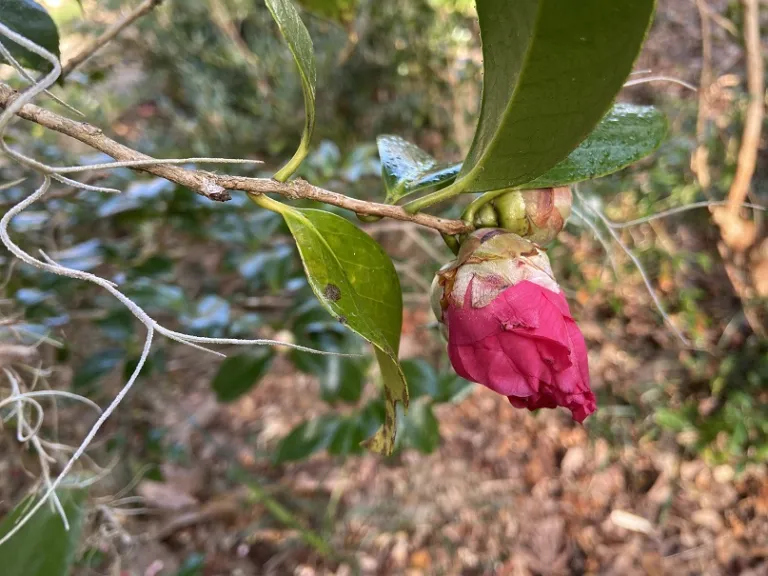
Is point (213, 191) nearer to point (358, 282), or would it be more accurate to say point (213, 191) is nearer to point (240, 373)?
point (358, 282)

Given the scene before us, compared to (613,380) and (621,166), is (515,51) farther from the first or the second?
(613,380)

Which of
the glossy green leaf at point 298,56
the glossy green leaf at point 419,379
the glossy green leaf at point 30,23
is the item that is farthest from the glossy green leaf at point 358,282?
the glossy green leaf at point 419,379

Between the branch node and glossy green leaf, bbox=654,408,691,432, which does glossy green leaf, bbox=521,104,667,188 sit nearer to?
the branch node

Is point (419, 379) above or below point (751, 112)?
below

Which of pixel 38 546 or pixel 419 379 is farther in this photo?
pixel 419 379

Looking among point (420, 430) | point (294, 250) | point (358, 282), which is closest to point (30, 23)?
point (358, 282)

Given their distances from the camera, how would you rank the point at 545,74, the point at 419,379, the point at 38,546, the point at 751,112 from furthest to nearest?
the point at 751,112
the point at 419,379
the point at 38,546
the point at 545,74
